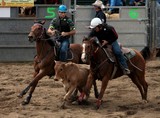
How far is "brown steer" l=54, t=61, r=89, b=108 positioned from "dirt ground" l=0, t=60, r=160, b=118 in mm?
398

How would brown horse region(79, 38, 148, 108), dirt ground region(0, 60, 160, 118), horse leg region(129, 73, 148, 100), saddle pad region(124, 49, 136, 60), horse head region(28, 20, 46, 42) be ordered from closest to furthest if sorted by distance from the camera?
dirt ground region(0, 60, 160, 118) → brown horse region(79, 38, 148, 108) → horse head region(28, 20, 46, 42) → saddle pad region(124, 49, 136, 60) → horse leg region(129, 73, 148, 100)

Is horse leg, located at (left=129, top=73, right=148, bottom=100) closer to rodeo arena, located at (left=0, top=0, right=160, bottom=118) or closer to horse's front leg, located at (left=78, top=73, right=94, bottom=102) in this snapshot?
rodeo arena, located at (left=0, top=0, right=160, bottom=118)

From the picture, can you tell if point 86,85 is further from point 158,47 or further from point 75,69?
point 158,47

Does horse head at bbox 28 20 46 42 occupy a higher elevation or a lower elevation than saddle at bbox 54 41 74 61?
higher

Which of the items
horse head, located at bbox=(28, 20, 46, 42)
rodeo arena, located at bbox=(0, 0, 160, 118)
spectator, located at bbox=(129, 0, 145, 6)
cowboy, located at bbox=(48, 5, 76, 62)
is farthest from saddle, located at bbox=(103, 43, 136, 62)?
spectator, located at bbox=(129, 0, 145, 6)

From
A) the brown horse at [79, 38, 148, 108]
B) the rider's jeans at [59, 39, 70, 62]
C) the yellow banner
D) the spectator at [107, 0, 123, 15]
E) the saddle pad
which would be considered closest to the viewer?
the brown horse at [79, 38, 148, 108]

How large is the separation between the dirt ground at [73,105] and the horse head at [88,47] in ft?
3.48

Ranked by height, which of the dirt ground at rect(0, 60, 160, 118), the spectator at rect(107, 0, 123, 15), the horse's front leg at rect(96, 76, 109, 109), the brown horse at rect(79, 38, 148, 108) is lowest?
Result: the dirt ground at rect(0, 60, 160, 118)

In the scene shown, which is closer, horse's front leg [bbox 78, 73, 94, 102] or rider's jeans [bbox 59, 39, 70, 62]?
horse's front leg [bbox 78, 73, 94, 102]

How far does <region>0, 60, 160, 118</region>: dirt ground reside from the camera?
30.5 feet

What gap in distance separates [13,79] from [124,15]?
5.14 metres

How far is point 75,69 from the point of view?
1003 cm

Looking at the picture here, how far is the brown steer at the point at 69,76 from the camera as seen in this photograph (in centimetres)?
980

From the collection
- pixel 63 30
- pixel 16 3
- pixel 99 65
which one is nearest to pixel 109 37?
pixel 99 65
